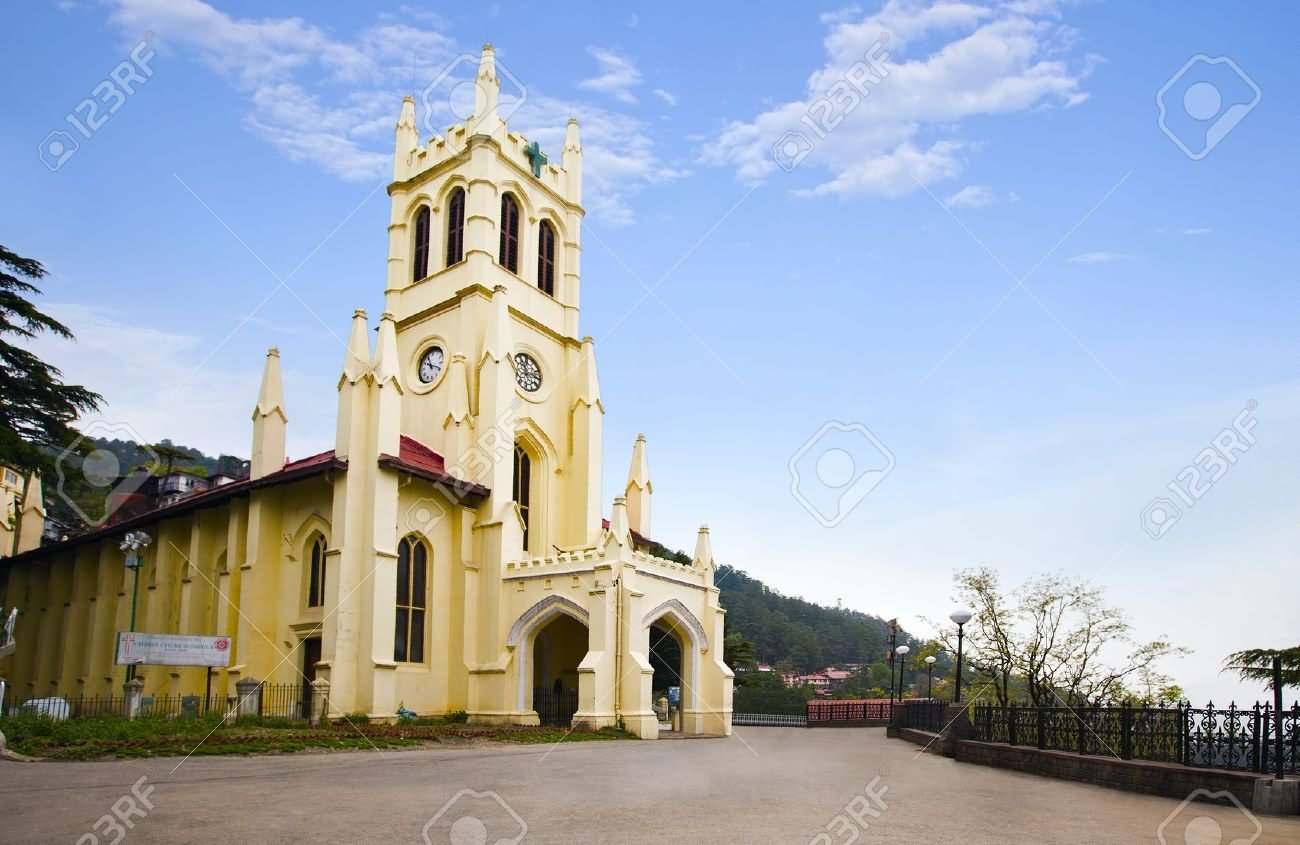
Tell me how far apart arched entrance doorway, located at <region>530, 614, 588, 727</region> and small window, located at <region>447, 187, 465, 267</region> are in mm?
13304

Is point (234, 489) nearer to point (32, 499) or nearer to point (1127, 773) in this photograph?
point (32, 499)

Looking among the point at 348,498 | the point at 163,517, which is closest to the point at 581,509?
the point at 348,498

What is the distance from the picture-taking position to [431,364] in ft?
109

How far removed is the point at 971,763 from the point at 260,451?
72.8ft

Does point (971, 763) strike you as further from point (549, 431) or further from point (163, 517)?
point (163, 517)

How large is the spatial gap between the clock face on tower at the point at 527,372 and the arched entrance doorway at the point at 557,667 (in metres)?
8.06

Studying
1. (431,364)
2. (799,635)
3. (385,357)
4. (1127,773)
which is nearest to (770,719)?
(431,364)

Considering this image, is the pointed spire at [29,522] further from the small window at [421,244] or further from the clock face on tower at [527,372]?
the clock face on tower at [527,372]

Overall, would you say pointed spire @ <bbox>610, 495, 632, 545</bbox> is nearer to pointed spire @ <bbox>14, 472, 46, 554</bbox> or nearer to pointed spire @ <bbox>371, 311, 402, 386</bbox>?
pointed spire @ <bbox>371, 311, 402, 386</bbox>

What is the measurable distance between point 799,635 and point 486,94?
56430 millimetres

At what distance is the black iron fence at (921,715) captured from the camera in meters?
22.1

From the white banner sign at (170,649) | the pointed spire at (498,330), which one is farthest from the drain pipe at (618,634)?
the white banner sign at (170,649)

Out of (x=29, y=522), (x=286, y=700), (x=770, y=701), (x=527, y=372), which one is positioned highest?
(x=527, y=372)

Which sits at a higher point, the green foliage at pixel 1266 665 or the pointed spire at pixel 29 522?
the pointed spire at pixel 29 522
